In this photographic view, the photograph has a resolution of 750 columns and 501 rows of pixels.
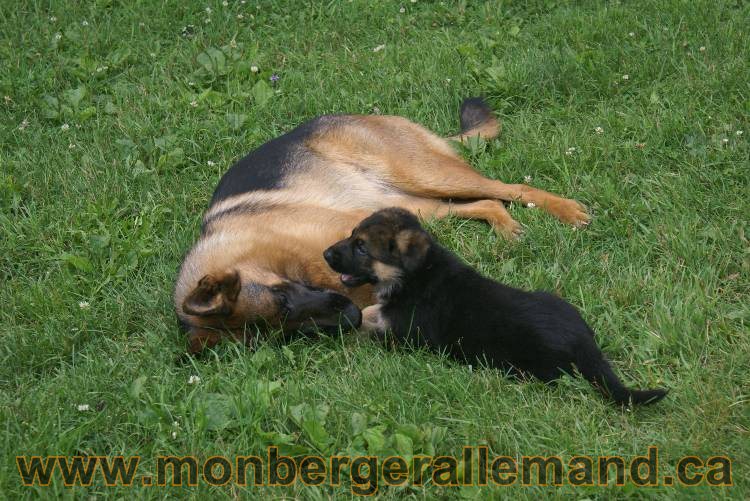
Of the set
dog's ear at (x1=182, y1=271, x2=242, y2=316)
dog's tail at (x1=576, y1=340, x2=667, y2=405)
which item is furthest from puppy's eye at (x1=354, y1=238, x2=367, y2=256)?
dog's tail at (x1=576, y1=340, x2=667, y2=405)

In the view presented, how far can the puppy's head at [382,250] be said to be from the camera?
4.70m

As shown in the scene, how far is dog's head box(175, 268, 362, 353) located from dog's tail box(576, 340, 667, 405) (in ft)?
4.42

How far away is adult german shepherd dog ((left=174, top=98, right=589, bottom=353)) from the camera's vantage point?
4871 millimetres

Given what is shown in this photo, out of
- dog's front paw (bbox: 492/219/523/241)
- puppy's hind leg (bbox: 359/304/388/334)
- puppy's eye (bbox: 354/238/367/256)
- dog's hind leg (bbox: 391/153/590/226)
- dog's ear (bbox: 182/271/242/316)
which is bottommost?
puppy's hind leg (bbox: 359/304/388/334)

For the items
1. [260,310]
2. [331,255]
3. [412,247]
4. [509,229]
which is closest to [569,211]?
[509,229]

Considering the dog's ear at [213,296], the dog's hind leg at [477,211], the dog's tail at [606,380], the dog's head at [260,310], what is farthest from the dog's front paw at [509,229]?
the dog's ear at [213,296]

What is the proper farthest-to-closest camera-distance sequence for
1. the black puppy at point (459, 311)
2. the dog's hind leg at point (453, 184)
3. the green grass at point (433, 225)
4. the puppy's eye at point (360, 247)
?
the dog's hind leg at point (453, 184) < the puppy's eye at point (360, 247) < the black puppy at point (459, 311) < the green grass at point (433, 225)

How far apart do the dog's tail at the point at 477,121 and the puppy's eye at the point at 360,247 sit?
2.14m

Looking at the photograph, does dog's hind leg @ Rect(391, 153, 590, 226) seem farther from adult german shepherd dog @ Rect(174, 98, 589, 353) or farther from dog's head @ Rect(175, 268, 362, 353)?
dog's head @ Rect(175, 268, 362, 353)

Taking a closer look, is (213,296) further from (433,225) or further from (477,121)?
(477,121)

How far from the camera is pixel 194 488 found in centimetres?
375

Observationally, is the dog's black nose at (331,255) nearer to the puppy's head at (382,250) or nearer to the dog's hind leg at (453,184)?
the puppy's head at (382,250)

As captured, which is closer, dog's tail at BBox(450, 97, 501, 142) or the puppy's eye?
the puppy's eye

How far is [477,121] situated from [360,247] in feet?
7.68
